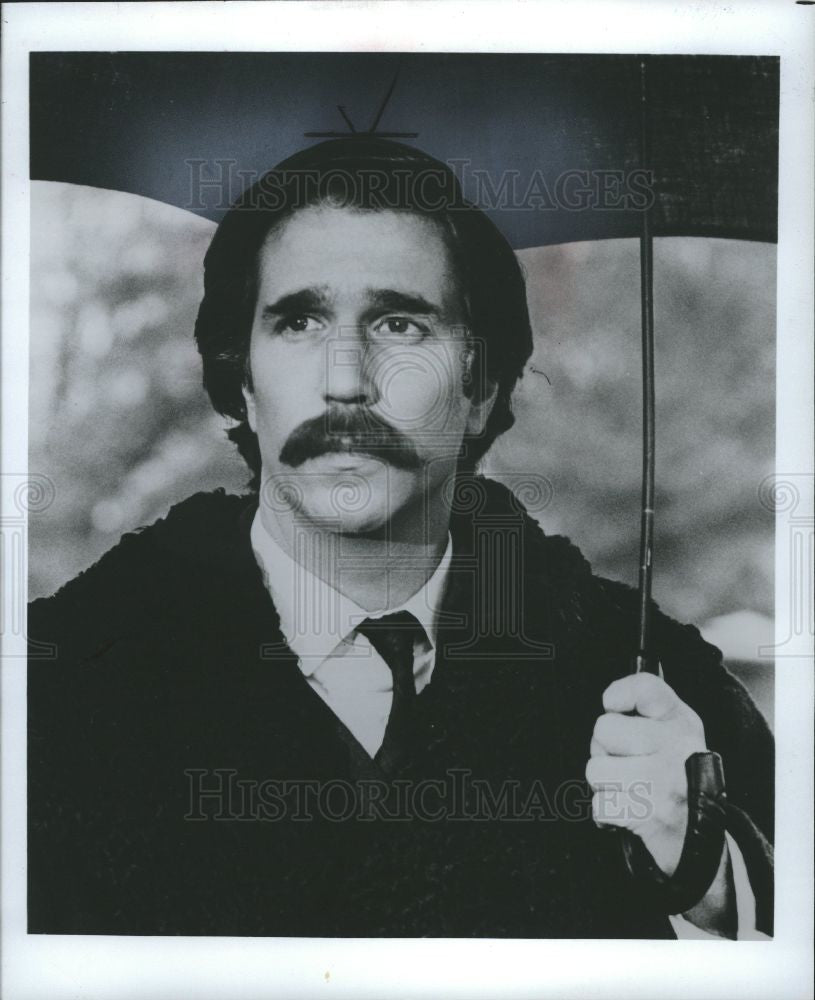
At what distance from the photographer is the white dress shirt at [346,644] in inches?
75.5

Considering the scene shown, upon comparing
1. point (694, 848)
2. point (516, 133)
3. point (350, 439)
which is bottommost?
point (694, 848)

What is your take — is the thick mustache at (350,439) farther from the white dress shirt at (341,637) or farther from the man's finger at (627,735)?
the man's finger at (627,735)

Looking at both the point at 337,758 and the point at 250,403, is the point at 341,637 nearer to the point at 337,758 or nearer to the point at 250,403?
the point at 337,758

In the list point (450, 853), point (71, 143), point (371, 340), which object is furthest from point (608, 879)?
point (71, 143)

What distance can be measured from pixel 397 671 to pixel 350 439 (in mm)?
517

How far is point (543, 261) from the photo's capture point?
1.94 m

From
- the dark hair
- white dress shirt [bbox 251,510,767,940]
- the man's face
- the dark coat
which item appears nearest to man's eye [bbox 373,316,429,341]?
the man's face

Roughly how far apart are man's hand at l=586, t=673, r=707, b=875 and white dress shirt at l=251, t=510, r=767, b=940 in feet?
0.50

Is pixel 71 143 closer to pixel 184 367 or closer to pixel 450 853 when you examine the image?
pixel 184 367

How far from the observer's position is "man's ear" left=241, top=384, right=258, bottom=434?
194 cm

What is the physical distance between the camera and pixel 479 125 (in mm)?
1931

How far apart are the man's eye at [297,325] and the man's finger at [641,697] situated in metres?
1.02

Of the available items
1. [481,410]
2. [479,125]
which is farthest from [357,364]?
[479,125]

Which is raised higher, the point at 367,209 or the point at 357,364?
the point at 367,209
